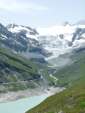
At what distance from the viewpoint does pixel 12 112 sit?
144500 mm

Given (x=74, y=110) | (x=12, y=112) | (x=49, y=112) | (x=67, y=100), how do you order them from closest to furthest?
1. (x=74, y=110)
2. (x=49, y=112)
3. (x=67, y=100)
4. (x=12, y=112)

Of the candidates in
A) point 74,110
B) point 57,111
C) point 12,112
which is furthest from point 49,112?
point 12,112

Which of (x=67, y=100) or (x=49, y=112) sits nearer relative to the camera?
(x=49, y=112)

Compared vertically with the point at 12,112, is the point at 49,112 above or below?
below

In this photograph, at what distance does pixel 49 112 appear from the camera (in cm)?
2970

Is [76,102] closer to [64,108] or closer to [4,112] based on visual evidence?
[64,108]

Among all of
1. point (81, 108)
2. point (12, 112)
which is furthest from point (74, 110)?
point (12, 112)

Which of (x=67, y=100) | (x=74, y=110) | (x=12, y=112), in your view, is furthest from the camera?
(x=12, y=112)

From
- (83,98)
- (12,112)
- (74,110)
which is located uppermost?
(12,112)

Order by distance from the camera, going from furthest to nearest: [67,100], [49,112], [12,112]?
1. [12,112]
2. [67,100]
3. [49,112]

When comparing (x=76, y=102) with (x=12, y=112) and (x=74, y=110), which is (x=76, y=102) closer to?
(x=74, y=110)

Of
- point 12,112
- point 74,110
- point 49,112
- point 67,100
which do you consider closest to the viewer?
point 74,110

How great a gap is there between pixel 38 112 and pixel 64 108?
102 inches

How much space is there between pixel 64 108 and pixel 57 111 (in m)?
1.15
